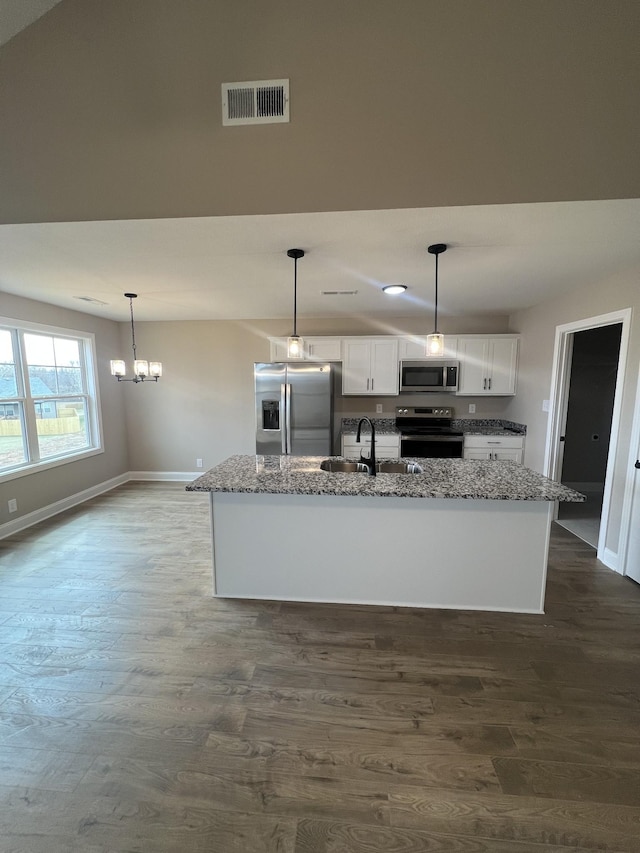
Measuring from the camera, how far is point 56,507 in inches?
161

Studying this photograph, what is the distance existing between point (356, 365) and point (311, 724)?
12.4 ft

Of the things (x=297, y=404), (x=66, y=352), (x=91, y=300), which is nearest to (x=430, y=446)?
(x=297, y=404)

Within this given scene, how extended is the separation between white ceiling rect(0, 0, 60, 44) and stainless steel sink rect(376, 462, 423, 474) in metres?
3.19

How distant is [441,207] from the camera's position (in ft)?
5.80

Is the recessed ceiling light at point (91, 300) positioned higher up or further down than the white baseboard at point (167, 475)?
higher up

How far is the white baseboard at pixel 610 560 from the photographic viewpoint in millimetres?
2804

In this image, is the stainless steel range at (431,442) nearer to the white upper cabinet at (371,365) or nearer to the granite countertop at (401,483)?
the white upper cabinet at (371,365)

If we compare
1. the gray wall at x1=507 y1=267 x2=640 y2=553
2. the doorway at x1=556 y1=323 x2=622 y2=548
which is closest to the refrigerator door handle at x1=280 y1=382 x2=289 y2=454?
the gray wall at x1=507 y1=267 x2=640 y2=553

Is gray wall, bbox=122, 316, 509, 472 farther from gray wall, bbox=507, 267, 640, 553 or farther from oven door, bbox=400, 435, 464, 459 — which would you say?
gray wall, bbox=507, 267, 640, 553

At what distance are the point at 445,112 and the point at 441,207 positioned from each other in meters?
0.42

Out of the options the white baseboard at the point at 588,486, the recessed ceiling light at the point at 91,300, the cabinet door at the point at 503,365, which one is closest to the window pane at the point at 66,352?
the recessed ceiling light at the point at 91,300

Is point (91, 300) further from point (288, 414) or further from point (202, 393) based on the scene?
point (288, 414)

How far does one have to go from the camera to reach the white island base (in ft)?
7.45

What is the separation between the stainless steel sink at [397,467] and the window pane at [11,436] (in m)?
3.82
